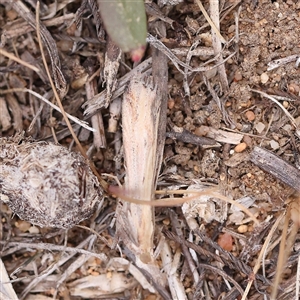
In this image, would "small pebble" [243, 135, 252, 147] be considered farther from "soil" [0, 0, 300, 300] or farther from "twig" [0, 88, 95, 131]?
"twig" [0, 88, 95, 131]

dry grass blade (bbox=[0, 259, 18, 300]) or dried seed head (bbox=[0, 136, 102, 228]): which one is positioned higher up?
dried seed head (bbox=[0, 136, 102, 228])

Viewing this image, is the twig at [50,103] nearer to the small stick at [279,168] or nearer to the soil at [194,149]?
the soil at [194,149]

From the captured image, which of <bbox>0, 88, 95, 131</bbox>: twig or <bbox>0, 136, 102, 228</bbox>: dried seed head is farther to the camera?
<bbox>0, 88, 95, 131</bbox>: twig

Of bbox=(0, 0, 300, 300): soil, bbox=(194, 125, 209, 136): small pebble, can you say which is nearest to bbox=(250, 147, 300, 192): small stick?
bbox=(0, 0, 300, 300): soil

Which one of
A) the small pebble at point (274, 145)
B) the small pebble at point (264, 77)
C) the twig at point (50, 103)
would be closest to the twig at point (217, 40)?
the small pebble at point (264, 77)

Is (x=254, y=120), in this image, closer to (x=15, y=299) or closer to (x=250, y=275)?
(x=250, y=275)
